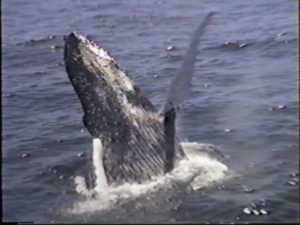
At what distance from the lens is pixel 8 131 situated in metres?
15.2

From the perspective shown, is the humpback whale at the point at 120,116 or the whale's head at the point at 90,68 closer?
the humpback whale at the point at 120,116

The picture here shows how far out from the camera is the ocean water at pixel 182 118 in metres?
10.5

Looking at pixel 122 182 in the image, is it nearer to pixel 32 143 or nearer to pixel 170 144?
pixel 170 144

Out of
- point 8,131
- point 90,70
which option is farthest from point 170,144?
point 8,131

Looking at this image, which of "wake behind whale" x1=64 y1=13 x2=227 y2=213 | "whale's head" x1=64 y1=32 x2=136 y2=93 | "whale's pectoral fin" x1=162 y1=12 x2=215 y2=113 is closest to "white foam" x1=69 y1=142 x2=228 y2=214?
"wake behind whale" x1=64 y1=13 x2=227 y2=213

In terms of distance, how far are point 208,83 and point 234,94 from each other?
140cm

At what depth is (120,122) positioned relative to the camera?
10602mm

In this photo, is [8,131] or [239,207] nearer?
[239,207]

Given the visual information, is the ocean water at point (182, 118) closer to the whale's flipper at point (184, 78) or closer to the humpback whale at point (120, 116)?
the humpback whale at point (120, 116)

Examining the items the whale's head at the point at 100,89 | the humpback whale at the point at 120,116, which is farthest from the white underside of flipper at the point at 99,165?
the whale's head at the point at 100,89

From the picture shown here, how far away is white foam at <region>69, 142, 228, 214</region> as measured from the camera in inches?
412

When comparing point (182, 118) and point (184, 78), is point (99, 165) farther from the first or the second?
point (182, 118)

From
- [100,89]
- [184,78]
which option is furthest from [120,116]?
[184,78]

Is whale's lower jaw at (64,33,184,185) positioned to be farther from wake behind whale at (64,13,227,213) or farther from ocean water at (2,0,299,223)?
ocean water at (2,0,299,223)
